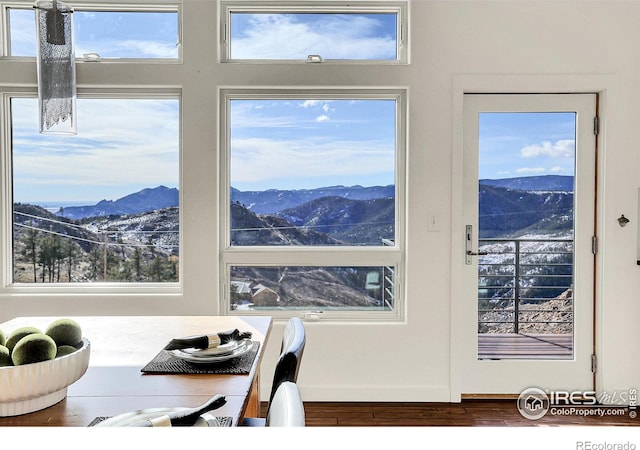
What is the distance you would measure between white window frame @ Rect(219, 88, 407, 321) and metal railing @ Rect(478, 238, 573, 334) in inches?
20.8

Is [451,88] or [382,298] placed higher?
[451,88]

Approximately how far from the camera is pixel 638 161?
9.92ft

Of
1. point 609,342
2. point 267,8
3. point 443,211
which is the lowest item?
point 609,342

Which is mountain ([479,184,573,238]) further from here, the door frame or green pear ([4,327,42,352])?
green pear ([4,327,42,352])

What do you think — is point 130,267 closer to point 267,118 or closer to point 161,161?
point 161,161

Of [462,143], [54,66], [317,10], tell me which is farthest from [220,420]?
[317,10]

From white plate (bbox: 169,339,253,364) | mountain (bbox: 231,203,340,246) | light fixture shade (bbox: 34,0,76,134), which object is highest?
light fixture shade (bbox: 34,0,76,134)

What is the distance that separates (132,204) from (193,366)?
2.00 meters

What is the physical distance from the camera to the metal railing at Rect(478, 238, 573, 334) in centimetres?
314

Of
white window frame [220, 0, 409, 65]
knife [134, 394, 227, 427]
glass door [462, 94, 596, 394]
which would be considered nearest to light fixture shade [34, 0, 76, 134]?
knife [134, 394, 227, 427]

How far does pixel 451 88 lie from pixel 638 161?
1.20m

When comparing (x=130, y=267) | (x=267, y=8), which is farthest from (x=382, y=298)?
(x=267, y=8)

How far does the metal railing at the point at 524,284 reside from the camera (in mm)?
3137

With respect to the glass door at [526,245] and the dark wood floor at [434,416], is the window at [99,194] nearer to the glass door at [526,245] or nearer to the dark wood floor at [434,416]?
the dark wood floor at [434,416]
